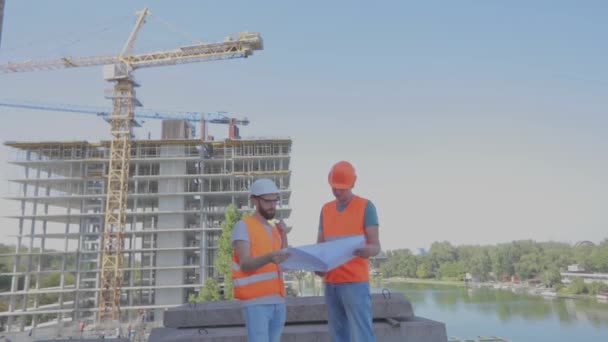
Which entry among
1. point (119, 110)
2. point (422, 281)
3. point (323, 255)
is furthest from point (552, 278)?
point (323, 255)

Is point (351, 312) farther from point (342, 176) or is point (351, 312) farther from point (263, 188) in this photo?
point (263, 188)

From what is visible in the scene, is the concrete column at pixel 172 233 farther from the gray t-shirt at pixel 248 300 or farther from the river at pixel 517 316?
the gray t-shirt at pixel 248 300

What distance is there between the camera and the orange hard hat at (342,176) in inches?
118

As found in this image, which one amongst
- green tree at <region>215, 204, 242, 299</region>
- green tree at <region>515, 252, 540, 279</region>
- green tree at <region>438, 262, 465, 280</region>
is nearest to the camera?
green tree at <region>215, 204, 242, 299</region>

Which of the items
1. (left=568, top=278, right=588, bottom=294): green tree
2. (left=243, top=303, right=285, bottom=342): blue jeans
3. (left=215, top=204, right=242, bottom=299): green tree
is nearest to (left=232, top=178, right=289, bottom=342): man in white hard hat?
(left=243, top=303, right=285, bottom=342): blue jeans

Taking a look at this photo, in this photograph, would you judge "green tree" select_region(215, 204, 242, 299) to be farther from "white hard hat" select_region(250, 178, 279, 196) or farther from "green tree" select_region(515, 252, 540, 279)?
"green tree" select_region(515, 252, 540, 279)

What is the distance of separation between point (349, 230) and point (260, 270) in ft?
2.41

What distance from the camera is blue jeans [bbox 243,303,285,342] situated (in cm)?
253

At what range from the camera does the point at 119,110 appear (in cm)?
5150

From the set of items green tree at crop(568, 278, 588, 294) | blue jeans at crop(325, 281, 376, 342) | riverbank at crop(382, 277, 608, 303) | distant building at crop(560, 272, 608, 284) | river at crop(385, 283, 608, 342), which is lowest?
river at crop(385, 283, 608, 342)

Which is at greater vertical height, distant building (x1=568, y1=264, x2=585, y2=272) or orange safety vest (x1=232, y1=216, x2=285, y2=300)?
orange safety vest (x1=232, y1=216, x2=285, y2=300)

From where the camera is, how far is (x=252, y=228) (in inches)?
104

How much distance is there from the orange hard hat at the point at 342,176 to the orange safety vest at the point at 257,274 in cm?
66

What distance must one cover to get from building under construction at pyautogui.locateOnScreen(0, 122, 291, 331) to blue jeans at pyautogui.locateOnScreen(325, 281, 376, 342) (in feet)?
155
